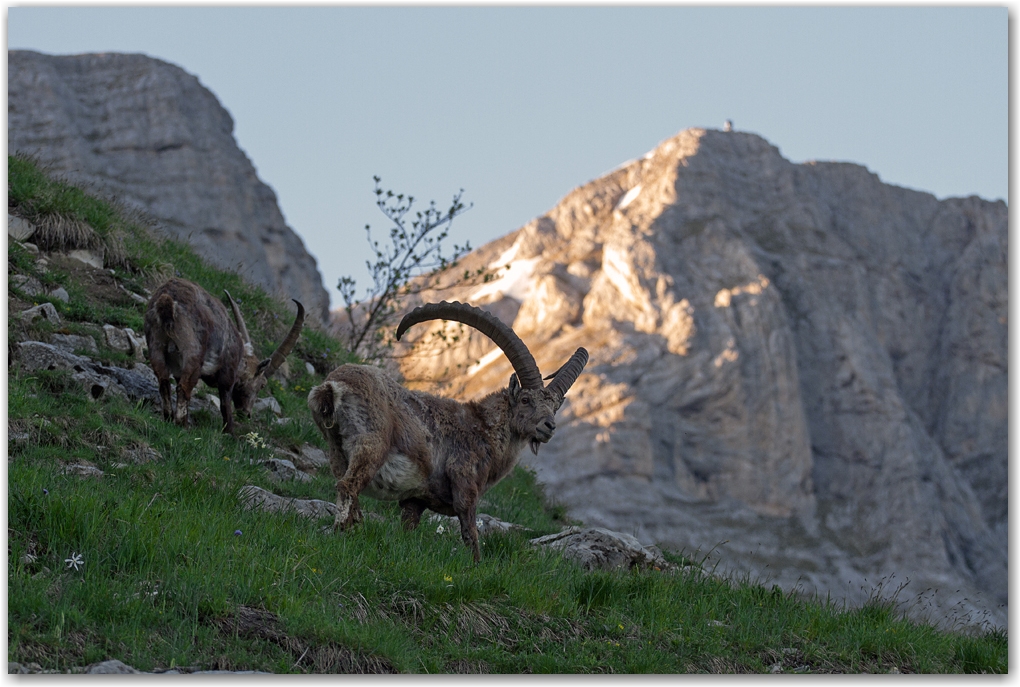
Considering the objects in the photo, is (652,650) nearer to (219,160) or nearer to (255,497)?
(255,497)

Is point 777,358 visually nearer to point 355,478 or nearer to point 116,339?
point 116,339

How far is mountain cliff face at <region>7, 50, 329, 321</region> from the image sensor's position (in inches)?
2576

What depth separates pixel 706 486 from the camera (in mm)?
108625

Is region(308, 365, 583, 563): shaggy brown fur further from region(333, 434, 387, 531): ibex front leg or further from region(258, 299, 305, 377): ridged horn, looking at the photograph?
region(258, 299, 305, 377): ridged horn

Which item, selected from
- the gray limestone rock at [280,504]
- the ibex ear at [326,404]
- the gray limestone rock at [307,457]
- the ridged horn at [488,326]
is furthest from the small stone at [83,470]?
the gray limestone rock at [307,457]

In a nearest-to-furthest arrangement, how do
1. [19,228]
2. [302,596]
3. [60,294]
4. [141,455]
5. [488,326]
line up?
[302,596], [488,326], [141,455], [60,294], [19,228]

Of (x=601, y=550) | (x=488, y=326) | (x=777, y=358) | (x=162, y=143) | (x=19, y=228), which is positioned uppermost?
(x=162, y=143)

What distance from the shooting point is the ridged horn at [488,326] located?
29.2 feet

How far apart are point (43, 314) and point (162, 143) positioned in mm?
60688

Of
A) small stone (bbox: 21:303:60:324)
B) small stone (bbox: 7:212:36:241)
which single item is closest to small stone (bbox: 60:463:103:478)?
small stone (bbox: 21:303:60:324)

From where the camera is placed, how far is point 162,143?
68750 millimetres

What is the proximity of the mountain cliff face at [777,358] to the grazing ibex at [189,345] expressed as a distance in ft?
256

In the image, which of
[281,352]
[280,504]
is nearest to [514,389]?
[280,504]

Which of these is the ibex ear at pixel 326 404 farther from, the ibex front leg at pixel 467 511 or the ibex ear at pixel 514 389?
the ibex ear at pixel 514 389
